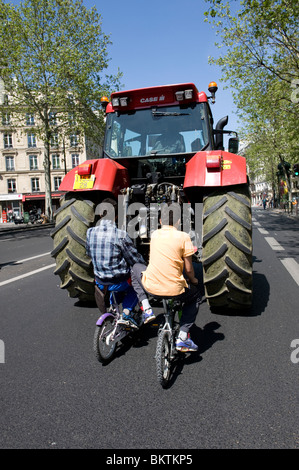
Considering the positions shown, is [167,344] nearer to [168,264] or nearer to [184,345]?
[184,345]

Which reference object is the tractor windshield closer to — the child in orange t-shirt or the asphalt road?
the child in orange t-shirt

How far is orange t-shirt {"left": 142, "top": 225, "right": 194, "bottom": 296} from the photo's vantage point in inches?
127

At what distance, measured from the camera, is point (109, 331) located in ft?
11.8

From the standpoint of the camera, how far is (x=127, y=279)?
3848 mm

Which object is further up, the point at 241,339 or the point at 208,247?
the point at 208,247

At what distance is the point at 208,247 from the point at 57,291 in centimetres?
317

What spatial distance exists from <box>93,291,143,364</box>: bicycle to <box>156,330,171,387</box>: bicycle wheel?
613 millimetres

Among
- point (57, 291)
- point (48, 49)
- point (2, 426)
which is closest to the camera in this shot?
point (2, 426)

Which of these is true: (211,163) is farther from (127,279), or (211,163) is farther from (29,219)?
(29,219)

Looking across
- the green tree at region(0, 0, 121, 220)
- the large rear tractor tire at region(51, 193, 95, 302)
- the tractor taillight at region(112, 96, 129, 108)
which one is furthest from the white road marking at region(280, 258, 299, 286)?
the green tree at region(0, 0, 121, 220)

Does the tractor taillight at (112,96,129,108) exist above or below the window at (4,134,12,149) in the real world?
below

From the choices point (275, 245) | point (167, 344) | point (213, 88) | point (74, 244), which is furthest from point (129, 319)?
point (275, 245)

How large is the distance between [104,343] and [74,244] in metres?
1.50
